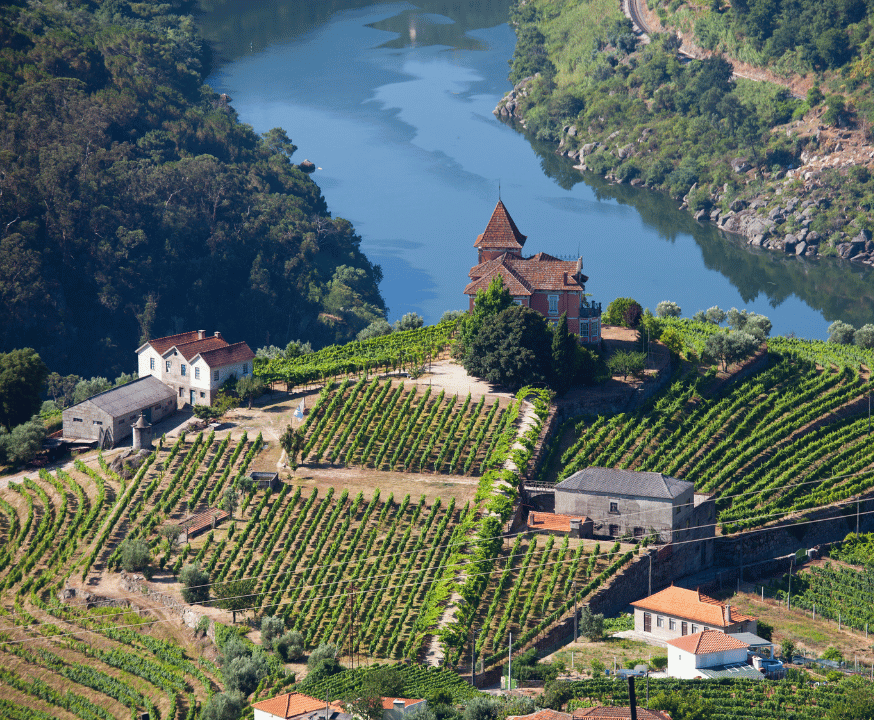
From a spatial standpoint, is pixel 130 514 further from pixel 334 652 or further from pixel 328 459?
pixel 334 652

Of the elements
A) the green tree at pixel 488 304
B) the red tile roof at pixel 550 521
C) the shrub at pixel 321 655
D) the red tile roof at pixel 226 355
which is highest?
the green tree at pixel 488 304

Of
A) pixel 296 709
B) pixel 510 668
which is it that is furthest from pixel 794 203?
pixel 296 709

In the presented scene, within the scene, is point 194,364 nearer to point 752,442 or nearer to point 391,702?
point 752,442

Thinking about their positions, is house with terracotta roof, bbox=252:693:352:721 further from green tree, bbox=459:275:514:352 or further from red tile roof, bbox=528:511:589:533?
green tree, bbox=459:275:514:352

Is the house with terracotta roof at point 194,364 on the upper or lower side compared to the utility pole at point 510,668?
upper

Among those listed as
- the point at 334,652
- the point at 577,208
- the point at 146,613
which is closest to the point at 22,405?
the point at 146,613

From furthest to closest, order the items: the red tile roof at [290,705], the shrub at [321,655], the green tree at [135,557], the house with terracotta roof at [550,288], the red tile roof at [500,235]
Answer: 1. the red tile roof at [500,235]
2. the house with terracotta roof at [550,288]
3. the green tree at [135,557]
4. the shrub at [321,655]
5. the red tile roof at [290,705]

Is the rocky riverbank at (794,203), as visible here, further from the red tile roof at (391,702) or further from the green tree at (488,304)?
the red tile roof at (391,702)

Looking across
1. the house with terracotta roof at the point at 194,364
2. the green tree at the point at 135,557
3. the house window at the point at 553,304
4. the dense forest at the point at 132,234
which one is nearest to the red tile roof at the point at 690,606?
the house window at the point at 553,304

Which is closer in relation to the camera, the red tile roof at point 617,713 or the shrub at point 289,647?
the red tile roof at point 617,713
